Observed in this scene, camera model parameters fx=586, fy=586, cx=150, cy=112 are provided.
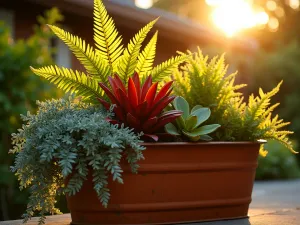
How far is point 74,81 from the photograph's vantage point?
8.09 feet

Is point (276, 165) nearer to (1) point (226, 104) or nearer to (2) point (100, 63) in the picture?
(1) point (226, 104)

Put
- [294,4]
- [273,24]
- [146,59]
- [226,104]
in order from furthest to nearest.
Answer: [273,24] → [294,4] → [226,104] → [146,59]

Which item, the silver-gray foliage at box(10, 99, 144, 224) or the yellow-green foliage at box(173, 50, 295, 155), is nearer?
the silver-gray foliage at box(10, 99, 144, 224)

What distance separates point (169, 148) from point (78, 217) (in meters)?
0.47

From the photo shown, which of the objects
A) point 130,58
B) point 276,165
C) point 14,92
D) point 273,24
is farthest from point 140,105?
point 273,24

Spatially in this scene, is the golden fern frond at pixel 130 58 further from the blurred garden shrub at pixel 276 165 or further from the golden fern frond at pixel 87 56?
the blurred garden shrub at pixel 276 165

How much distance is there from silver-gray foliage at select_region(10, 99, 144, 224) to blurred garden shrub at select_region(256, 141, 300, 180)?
8.34m

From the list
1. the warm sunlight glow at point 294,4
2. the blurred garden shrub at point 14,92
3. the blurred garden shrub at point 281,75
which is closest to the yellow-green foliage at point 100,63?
the blurred garden shrub at point 14,92

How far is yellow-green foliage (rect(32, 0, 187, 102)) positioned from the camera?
8.09 ft

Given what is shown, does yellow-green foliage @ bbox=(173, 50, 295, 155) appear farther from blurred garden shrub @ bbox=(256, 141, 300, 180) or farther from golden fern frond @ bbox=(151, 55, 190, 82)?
blurred garden shrub @ bbox=(256, 141, 300, 180)

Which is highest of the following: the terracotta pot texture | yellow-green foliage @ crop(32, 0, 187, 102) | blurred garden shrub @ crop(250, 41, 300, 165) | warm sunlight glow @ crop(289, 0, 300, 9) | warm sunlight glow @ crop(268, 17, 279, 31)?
warm sunlight glow @ crop(289, 0, 300, 9)

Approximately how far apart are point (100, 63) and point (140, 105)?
33 cm

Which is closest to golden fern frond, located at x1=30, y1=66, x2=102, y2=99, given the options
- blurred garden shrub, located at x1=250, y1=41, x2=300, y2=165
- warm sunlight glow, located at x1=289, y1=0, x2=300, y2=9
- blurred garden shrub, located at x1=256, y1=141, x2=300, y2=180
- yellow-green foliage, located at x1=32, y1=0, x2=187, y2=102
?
yellow-green foliage, located at x1=32, y1=0, x2=187, y2=102

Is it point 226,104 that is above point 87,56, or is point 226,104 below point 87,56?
below
